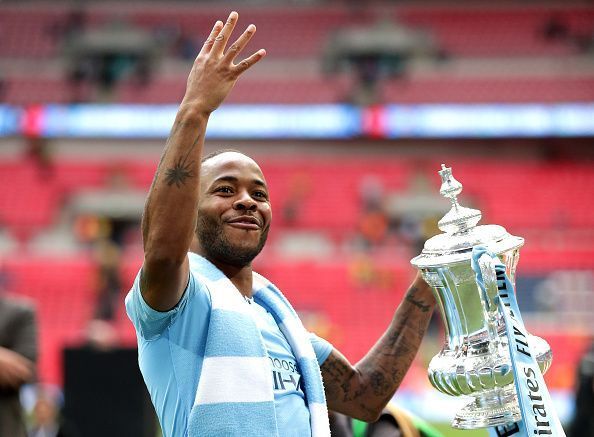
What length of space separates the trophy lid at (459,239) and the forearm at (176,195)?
0.60m

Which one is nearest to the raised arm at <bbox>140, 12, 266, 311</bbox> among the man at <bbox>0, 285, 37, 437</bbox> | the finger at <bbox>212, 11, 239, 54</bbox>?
the finger at <bbox>212, 11, 239, 54</bbox>

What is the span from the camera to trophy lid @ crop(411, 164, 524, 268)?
7.25ft

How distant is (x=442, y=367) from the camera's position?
2.22 m

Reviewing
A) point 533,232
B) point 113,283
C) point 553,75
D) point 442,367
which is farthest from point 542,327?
point 442,367

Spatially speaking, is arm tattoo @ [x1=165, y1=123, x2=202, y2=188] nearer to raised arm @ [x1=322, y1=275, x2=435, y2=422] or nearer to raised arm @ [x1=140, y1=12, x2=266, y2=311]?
raised arm @ [x1=140, y1=12, x2=266, y2=311]

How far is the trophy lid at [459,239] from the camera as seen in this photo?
221 centimetres

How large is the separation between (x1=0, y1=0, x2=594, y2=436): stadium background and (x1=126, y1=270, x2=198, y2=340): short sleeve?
50.3 ft

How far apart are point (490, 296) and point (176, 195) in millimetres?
733

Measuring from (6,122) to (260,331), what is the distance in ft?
72.4

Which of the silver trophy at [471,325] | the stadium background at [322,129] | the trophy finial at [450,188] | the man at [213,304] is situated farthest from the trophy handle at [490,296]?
the stadium background at [322,129]

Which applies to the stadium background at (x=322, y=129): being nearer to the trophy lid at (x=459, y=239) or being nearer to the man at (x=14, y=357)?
the man at (x=14, y=357)

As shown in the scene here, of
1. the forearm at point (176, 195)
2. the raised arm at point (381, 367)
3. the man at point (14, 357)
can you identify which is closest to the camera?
the forearm at point (176, 195)

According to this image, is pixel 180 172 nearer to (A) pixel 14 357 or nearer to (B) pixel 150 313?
(B) pixel 150 313

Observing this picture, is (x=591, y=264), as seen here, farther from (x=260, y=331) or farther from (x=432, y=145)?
(x=260, y=331)
